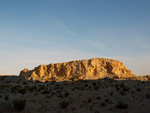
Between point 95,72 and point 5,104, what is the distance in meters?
55.6

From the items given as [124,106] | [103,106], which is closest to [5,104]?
[103,106]

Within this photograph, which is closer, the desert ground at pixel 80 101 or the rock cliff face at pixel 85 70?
the desert ground at pixel 80 101

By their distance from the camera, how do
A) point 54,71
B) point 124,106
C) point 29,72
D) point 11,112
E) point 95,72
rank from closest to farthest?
1. point 11,112
2. point 124,106
3. point 95,72
4. point 54,71
5. point 29,72

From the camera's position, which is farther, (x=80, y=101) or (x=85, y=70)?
(x=85, y=70)

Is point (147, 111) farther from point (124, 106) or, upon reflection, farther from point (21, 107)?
point (21, 107)

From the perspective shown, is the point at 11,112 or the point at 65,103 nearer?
the point at 11,112

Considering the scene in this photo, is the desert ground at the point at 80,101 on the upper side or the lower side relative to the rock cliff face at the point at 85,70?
lower

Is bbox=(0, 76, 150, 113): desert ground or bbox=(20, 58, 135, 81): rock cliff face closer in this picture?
bbox=(0, 76, 150, 113): desert ground

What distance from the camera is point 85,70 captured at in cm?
5997

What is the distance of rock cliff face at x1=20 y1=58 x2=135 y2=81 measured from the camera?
191 ft

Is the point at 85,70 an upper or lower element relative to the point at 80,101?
upper

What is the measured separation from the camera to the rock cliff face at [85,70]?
58.3 m

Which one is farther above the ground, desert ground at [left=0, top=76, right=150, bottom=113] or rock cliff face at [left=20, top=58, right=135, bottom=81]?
rock cliff face at [left=20, top=58, right=135, bottom=81]

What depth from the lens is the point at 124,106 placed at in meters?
7.37
